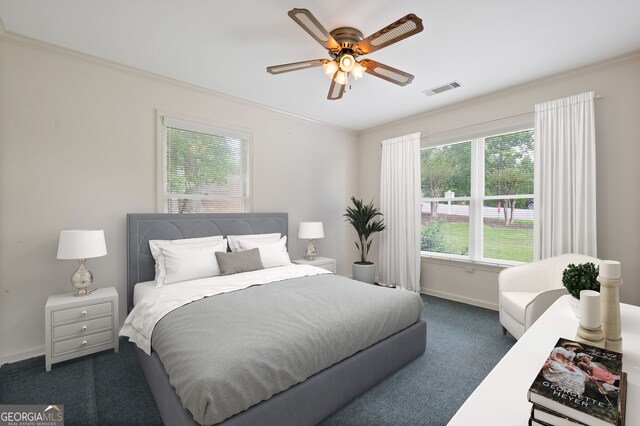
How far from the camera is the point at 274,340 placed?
1.62 m

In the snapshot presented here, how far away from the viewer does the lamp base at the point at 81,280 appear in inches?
99.8

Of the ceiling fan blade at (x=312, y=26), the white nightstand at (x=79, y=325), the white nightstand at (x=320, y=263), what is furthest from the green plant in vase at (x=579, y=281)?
the white nightstand at (x=79, y=325)

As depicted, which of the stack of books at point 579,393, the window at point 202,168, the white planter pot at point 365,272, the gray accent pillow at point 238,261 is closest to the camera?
the stack of books at point 579,393

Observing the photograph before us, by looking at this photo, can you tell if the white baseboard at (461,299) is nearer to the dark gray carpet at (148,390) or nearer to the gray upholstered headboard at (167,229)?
the dark gray carpet at (148,390)

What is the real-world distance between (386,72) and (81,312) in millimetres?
3247

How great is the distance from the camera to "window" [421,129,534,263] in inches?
141

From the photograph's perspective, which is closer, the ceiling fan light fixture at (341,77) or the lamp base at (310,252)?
the ceiling fan light fixture at (341,77)

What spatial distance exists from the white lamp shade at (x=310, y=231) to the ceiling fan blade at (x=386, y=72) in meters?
2.25

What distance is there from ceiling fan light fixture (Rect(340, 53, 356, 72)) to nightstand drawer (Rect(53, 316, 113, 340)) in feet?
9.58

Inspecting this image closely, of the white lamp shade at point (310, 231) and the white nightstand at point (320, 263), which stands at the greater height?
the white lamp shade at point (310, 231)

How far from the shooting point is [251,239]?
3.59m

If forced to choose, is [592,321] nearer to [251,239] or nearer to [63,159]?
[251,239]

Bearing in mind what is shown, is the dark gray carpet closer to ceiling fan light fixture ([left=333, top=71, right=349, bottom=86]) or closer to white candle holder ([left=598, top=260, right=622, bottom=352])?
white candle holder ([left=598, top=260, right=622, bottom=352])

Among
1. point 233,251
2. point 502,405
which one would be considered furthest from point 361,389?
point 233,251
